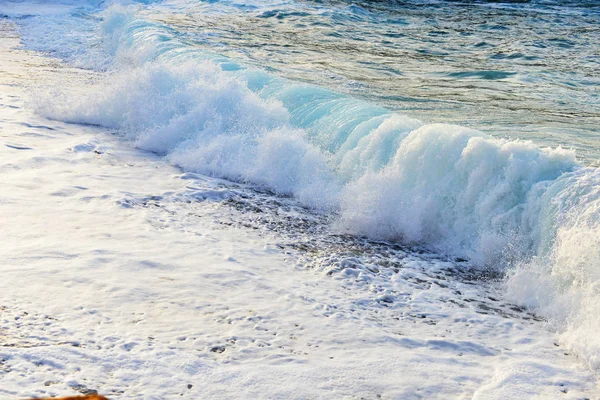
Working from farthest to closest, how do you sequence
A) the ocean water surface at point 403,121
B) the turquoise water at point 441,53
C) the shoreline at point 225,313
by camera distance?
1. the turquoise water at point 441,53
2. the ocean water surface at point 403,121
3. the shoreline at point 225,313

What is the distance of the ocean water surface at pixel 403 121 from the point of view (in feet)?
19.0

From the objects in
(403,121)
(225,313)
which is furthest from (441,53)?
(225,313)

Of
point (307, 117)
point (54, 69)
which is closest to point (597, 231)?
point (307, 117)

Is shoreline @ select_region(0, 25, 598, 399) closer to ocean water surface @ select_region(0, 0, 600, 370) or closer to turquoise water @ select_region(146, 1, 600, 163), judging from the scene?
ocean water surface @ select_region(0, 0, 600, 370)

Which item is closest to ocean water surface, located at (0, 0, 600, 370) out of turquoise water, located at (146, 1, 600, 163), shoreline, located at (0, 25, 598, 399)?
turquoise water, located at (146, 1, 600, 163)

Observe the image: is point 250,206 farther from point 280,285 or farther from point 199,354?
point 199,354

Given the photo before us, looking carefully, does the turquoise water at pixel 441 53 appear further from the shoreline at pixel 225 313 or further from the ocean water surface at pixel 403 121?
the shoreline at pixel 225 313

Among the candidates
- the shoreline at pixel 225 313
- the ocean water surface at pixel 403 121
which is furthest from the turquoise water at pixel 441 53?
the shoreline at pixel 225 313

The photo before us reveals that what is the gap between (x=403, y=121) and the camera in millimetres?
7906

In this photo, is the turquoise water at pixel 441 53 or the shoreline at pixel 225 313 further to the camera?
the turquoise water at pixel 441 53

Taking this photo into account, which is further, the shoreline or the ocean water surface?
the ocean water surface

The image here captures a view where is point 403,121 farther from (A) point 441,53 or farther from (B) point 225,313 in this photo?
(A) point 441,53

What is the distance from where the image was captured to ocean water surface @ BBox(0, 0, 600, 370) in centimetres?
580

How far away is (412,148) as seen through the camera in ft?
23.5
